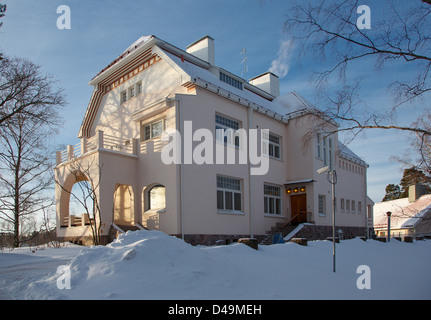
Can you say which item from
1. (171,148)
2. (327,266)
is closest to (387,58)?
(327,266)

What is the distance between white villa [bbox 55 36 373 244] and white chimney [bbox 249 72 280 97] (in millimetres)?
3092

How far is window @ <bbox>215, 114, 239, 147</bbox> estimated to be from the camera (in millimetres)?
17994

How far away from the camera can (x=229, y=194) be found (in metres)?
18.1

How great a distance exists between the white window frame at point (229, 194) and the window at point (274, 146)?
12.6ft

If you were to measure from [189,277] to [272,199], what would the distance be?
608 inches

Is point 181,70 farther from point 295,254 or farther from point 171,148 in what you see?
point 295,254

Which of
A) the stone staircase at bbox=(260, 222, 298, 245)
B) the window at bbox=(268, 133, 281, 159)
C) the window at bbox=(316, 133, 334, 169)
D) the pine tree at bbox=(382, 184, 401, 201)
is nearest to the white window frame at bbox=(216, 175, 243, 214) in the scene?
the stone staircase at bbox=(260, 222, 298, 245)

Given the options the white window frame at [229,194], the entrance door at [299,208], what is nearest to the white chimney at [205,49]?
the white window frame at [229,194]

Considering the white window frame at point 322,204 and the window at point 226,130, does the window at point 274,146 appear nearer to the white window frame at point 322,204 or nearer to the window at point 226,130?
the window at point 226,130

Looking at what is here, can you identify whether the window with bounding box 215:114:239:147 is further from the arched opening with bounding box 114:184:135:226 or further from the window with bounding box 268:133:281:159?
the arched opening with bounding box 114:184:135:226

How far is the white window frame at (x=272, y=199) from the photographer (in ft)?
67.9
